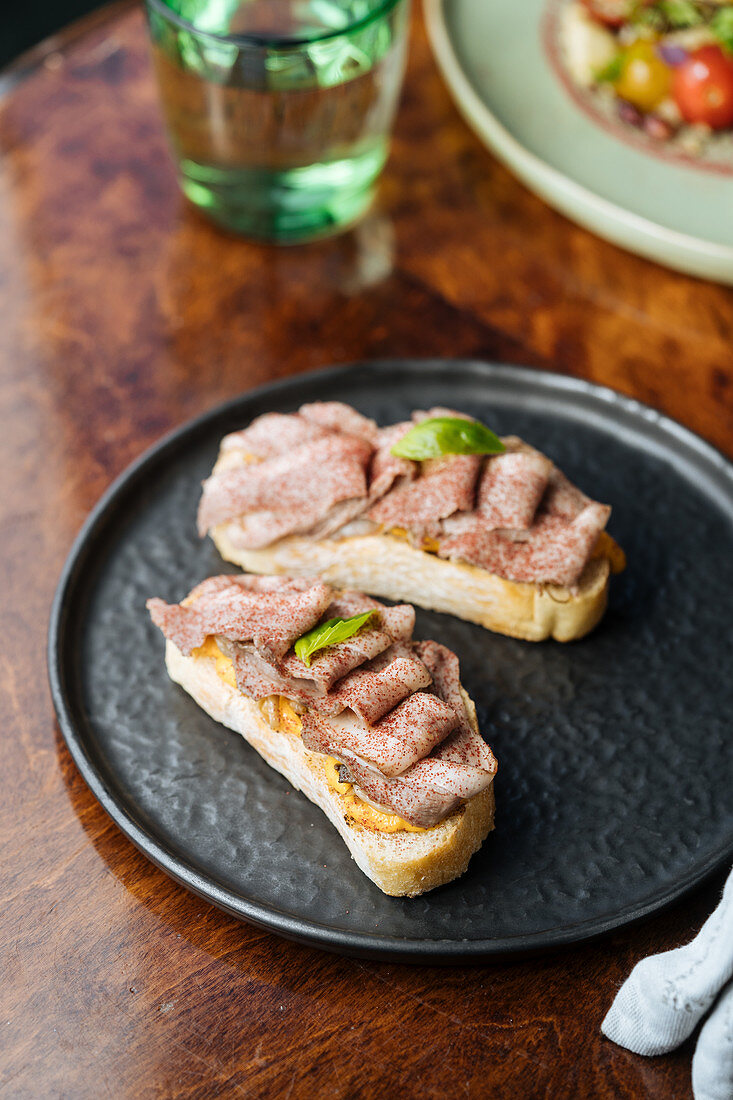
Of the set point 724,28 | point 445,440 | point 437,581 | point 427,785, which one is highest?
point 724,28

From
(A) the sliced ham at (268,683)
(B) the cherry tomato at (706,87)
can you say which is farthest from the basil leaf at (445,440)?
(B) the cherry tomato at (706,87)

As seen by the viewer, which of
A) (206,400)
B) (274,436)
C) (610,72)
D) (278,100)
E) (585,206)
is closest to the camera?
(274,436)

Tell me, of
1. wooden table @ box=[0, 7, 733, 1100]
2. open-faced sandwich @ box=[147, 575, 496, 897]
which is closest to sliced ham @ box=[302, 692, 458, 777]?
open-faced sandwich @ box=[147, 575, 496, 897]

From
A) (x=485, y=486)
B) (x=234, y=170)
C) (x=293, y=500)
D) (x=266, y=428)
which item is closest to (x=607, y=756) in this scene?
(x=485, y=486)

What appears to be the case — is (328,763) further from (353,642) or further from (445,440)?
(445,440)

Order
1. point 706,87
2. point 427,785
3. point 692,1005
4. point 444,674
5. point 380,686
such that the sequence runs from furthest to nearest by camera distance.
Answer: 1. point 706,87
2. point 444,674
3. point 380,686
4. point 427,785
5. point 692,1005

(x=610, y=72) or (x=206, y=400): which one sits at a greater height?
(x=610, y=72)

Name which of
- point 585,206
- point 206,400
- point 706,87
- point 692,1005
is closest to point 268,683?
point 692,1005
